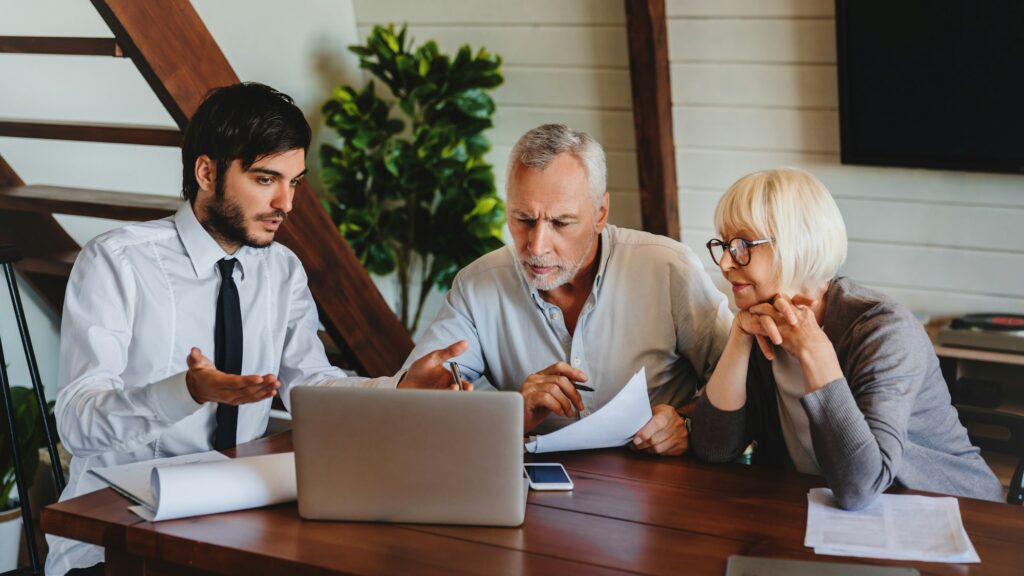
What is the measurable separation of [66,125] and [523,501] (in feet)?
5.32

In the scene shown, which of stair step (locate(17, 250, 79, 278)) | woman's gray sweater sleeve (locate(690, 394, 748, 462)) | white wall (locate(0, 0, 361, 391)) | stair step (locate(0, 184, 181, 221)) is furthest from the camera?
white wall (locate(0, 0, 361, 391))

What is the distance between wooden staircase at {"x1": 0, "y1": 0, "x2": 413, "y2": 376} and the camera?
2.37 m

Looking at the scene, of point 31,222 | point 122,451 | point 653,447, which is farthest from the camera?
point 31,222

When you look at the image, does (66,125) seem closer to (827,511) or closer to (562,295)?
(562,295)

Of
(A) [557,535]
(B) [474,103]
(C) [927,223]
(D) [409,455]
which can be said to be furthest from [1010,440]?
(B) [474,103]

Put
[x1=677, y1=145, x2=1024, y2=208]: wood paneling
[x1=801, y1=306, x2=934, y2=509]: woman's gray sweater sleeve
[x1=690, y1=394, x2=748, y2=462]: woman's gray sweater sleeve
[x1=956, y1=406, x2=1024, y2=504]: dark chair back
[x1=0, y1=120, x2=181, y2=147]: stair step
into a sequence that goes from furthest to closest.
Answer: [x1=677, y1=145, x2=1024, y2=208]: wood paneling, [x1=0, y1=120, x2=181, y2=147]: stair step, [x1=956, y1=406, x2=1024, y2=504]: dark chair back, [x1=690, y1=394, x2=748, y2=462]: woman's gray sweater sleeve, [x1=801, y1=306, x2=934, y2=509]: woman's gray sweater sleeve

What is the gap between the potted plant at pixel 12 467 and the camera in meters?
2.87

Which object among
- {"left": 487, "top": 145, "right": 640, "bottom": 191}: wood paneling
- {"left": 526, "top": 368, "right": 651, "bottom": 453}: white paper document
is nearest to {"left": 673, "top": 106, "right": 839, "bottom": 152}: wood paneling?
{"left": 487, "top": 145, "right": 640, "bottom": 191}: wood paneling

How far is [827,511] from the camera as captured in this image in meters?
1.60

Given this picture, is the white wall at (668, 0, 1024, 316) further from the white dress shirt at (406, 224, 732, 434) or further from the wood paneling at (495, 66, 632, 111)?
the white dress shirt at (406, 224, 732, 434)

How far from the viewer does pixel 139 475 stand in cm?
181

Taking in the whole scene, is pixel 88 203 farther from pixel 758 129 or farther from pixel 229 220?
pixel 758 129

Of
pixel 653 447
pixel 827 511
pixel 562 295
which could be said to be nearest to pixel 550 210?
pixel 562 295

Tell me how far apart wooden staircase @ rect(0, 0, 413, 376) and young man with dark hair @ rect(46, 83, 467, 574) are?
0.97 ft
